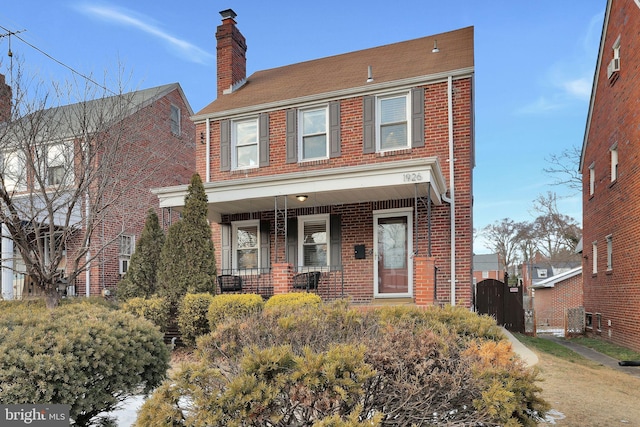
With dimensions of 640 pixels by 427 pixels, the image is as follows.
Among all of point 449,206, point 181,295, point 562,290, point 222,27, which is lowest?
point 562,290

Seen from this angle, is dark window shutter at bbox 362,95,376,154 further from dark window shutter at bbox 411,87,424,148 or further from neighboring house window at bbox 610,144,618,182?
neighboring house window at bbox 610,144,618,182

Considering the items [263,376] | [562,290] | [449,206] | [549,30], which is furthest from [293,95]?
[562,290]

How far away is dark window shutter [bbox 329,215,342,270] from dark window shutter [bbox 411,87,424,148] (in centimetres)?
264

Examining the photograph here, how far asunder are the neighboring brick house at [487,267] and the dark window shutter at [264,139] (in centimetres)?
4452

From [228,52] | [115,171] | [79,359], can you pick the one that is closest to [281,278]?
[115,171]

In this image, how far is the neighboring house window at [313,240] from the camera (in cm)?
1189

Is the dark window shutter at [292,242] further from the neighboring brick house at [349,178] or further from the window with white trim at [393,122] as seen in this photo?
the window with white trim at [393,122]

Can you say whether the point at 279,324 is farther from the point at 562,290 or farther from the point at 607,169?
the point at 562,290

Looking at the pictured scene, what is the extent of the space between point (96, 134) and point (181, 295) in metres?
3.23

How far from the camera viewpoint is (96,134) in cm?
791

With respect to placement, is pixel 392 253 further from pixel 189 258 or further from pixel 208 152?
pixel 208 152

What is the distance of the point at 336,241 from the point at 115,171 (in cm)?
535

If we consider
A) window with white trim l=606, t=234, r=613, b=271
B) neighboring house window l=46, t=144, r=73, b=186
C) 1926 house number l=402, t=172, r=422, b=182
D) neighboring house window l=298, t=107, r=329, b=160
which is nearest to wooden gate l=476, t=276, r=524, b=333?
window with white trim l=606, t=234, r=613, b=271

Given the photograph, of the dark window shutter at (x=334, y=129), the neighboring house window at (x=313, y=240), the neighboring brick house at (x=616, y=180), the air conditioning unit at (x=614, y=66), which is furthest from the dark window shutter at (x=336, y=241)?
the air conditioning unit at (x=614, y=66)
